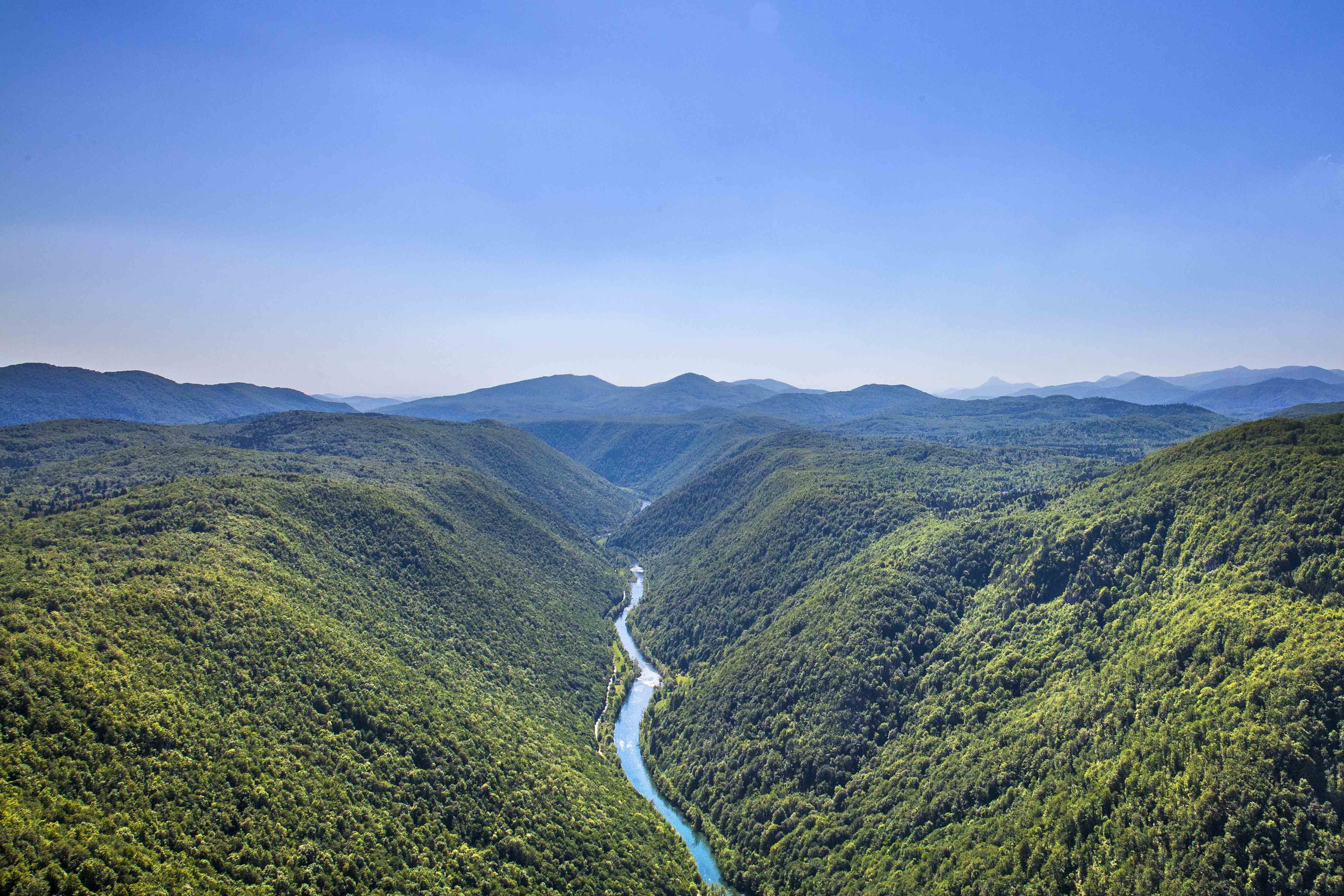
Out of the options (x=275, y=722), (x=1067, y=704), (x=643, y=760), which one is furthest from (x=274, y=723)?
(x=1067, y=704)

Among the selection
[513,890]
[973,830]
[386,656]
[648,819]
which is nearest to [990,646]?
[973,830]

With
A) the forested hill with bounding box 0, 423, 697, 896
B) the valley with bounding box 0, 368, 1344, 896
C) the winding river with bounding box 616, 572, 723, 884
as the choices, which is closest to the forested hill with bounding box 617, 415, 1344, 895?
the valley with bounding box 0, 368, 1344, 896

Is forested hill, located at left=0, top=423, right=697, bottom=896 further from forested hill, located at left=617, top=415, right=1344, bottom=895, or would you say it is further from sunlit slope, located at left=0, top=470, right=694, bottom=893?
forested hill, located at left=617, top=415, right=1344, bottom=895

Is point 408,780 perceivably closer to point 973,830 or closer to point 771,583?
point 973,830

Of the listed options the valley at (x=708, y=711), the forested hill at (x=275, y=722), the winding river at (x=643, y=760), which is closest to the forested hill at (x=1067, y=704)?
the valley at (x=708, y=711)

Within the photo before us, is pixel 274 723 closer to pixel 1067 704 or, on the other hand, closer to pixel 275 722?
pixel 275 722

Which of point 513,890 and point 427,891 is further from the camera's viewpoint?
point 513,890
